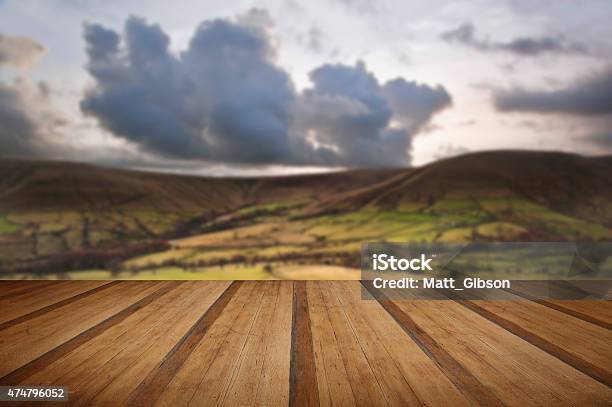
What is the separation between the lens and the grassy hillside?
63.9 feet

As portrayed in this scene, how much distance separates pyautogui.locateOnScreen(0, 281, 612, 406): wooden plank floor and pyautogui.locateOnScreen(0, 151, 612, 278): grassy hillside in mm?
13961

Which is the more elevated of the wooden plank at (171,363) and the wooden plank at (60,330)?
the wooden plank at (171,363)

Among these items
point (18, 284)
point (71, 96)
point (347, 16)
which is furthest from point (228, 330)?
point (71, 96)

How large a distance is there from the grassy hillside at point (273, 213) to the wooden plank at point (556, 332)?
14045 millimetres

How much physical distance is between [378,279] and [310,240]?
17133 mm

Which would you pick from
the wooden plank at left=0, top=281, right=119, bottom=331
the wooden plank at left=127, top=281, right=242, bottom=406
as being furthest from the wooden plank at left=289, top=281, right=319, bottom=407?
the wooden plank at left=0, top=281, right=119, bottom=331

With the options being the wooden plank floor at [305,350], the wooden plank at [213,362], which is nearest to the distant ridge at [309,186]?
the wooden plank floor at [305,350]

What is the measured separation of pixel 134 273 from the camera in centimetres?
2005

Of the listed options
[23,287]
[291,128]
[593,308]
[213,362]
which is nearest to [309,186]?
[291,128]

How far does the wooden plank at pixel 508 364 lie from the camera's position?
207 cm

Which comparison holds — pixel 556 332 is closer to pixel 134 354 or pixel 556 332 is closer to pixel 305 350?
pixel 305 350

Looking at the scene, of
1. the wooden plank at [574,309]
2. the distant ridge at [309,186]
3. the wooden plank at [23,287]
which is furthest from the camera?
the distant ridge at [309,186]

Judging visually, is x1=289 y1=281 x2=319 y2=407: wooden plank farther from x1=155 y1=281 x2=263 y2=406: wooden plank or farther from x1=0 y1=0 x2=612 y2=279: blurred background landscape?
x1=0 y1=0 x2=612 y2=279: blurred background landscape

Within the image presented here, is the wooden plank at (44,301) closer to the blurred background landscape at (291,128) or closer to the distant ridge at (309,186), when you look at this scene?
the blurred background landscape at (291,128)
